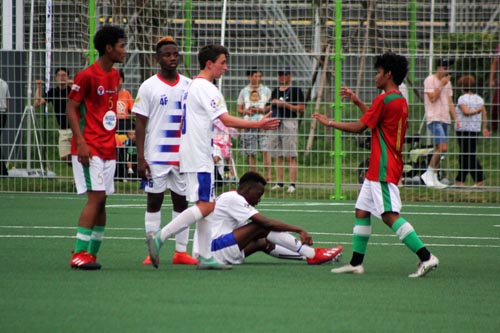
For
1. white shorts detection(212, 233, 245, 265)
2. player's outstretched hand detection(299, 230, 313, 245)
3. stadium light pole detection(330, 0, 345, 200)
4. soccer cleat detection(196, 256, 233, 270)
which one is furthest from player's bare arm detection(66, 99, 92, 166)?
stadium light pole detection(330, 0, 345, 200)

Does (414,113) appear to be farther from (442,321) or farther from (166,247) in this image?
(442,321)

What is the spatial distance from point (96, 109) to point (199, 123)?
91 centimetres

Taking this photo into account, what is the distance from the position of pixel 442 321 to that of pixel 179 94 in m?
3.86

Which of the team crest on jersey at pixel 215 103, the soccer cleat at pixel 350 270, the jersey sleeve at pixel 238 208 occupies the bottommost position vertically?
the soccer cleat at pixel 350 270

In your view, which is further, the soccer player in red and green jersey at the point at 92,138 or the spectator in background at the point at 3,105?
the spectator in background at the point at 3,105

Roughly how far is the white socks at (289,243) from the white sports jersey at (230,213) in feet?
0.94

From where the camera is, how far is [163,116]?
33.8ft

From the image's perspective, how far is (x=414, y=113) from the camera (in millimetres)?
19281

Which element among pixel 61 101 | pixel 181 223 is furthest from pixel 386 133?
pixel 61 101

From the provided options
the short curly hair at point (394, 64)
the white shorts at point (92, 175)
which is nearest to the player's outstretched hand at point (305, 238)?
the short curly hair at point (394, 64)

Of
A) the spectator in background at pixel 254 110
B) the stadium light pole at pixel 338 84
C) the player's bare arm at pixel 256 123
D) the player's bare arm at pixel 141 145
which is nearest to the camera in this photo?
the player's bare arm at pixel 256 123

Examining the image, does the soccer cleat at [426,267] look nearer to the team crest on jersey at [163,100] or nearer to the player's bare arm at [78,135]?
the team crest on jersey at [163,100]

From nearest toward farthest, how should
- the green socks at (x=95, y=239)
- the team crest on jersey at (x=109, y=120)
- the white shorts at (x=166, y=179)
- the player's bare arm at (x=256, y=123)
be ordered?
the player's bare arm at (x=256, y=123) < the team crest on jersey at (x=109, y=120) < the green socks at (x=95, y=239) < the white shorts at (x=166, y=179)

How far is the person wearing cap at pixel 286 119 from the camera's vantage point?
1864 cm
